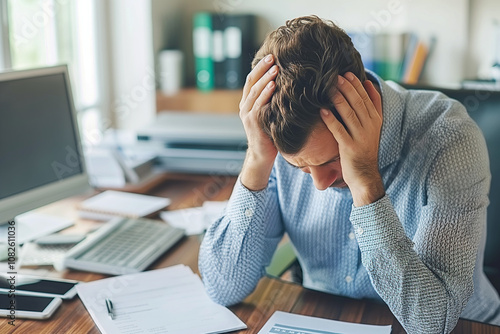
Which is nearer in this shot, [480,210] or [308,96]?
[308,96]

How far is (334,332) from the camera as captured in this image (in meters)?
1.13

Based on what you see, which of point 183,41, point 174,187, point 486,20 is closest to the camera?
point 174,187

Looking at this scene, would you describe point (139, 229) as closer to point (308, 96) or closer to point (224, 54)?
point (308, 96)

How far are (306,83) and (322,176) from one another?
0.71 feet

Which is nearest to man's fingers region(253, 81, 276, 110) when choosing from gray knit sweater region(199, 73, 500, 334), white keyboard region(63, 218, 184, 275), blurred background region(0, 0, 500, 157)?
gray knit sweater region(199, 73, 500, 334)

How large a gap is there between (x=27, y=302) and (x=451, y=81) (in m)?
2.34

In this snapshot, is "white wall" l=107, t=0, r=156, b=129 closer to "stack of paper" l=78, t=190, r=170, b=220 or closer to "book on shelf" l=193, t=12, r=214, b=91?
"book on shelf" l=193, t=12, r=214, b=91

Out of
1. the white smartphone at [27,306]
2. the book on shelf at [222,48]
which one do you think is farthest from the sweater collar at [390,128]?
the book on shelf at [222,48]

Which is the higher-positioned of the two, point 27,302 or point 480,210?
point 480,210

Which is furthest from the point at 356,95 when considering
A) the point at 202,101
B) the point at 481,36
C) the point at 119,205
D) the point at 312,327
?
the point at 481,36

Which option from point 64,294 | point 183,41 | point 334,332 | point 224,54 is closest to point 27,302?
point 64,294

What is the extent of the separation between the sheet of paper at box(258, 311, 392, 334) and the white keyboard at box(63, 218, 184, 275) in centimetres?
40

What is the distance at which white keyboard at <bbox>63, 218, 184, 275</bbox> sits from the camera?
4.68ft

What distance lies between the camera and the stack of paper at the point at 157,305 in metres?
1.16
